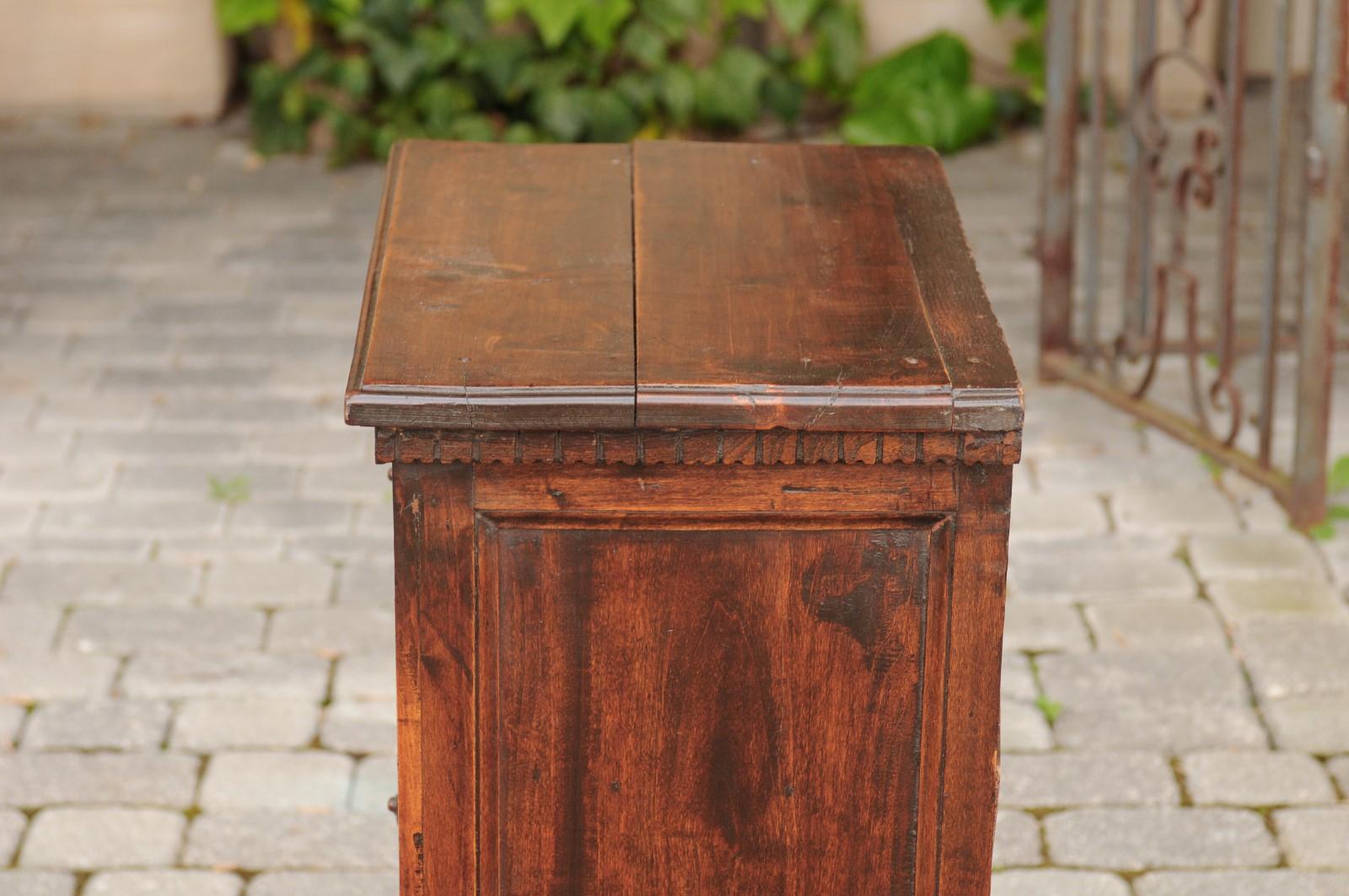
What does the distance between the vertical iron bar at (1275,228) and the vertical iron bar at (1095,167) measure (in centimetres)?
46

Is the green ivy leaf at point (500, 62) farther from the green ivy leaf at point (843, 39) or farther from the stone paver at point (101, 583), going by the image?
the stone paver at point (101, 583)

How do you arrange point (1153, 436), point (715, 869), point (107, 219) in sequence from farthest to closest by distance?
1. point (107, 219)
2. point (1153, 436)
3. point (715, 869)

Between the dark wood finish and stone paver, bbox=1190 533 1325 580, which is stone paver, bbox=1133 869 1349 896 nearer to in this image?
stone paver, bbox=1190 533 1325 580

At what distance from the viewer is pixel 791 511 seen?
1700 millimetres

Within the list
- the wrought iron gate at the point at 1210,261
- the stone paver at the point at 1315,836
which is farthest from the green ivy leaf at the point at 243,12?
the stone paver at the point at 1315,836

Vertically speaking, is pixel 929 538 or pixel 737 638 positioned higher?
pixel 929 538

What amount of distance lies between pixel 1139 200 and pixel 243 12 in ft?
10.7

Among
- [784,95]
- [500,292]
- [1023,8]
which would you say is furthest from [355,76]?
[500,292]

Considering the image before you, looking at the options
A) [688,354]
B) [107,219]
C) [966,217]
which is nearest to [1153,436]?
[966,217]

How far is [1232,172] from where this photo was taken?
3754mm

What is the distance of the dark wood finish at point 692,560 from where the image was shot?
5.39 ft

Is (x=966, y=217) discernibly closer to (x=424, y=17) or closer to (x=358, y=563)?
(x=424, y=17)

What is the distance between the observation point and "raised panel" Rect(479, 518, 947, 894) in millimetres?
1726

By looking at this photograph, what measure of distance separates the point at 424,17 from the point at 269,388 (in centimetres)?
219
